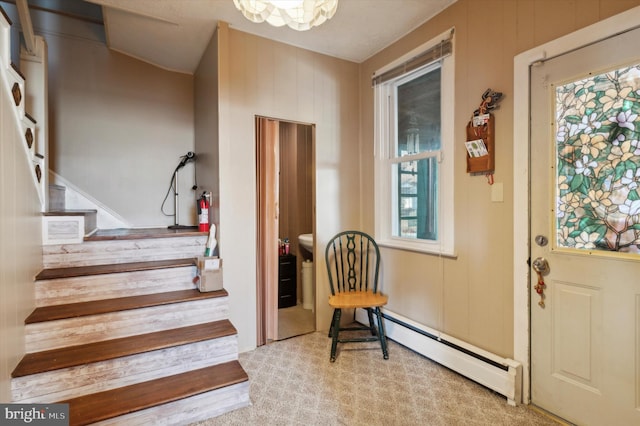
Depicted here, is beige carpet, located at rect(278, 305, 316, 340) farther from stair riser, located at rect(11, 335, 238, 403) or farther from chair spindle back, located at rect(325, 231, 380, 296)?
stair riser, located at rect(11, 335, 238, 403)

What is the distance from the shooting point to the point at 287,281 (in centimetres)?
324

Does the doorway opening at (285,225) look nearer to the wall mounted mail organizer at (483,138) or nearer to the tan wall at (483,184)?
the tan wall at (483,184)

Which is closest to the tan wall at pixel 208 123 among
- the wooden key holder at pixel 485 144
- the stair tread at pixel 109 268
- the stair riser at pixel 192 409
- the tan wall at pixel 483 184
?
the stair tread at pixel 109 268

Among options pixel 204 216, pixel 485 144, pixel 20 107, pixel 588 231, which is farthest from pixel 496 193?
pixel 20 107

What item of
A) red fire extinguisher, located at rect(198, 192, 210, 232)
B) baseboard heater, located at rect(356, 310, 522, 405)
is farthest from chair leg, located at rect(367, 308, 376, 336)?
red fire extinguisher, located at rect(198, 192, 210, 232)

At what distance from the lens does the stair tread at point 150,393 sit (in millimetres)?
1457

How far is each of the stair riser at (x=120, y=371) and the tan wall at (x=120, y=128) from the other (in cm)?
189

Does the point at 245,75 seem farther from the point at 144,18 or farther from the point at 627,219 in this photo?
the point at 627,219

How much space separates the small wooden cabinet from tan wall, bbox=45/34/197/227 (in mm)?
1185

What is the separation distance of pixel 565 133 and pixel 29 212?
3.04 metres

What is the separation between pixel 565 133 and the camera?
63.7 inches

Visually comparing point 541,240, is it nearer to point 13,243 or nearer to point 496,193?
point 496,193

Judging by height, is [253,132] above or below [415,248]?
above

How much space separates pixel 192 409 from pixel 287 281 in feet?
5.49
